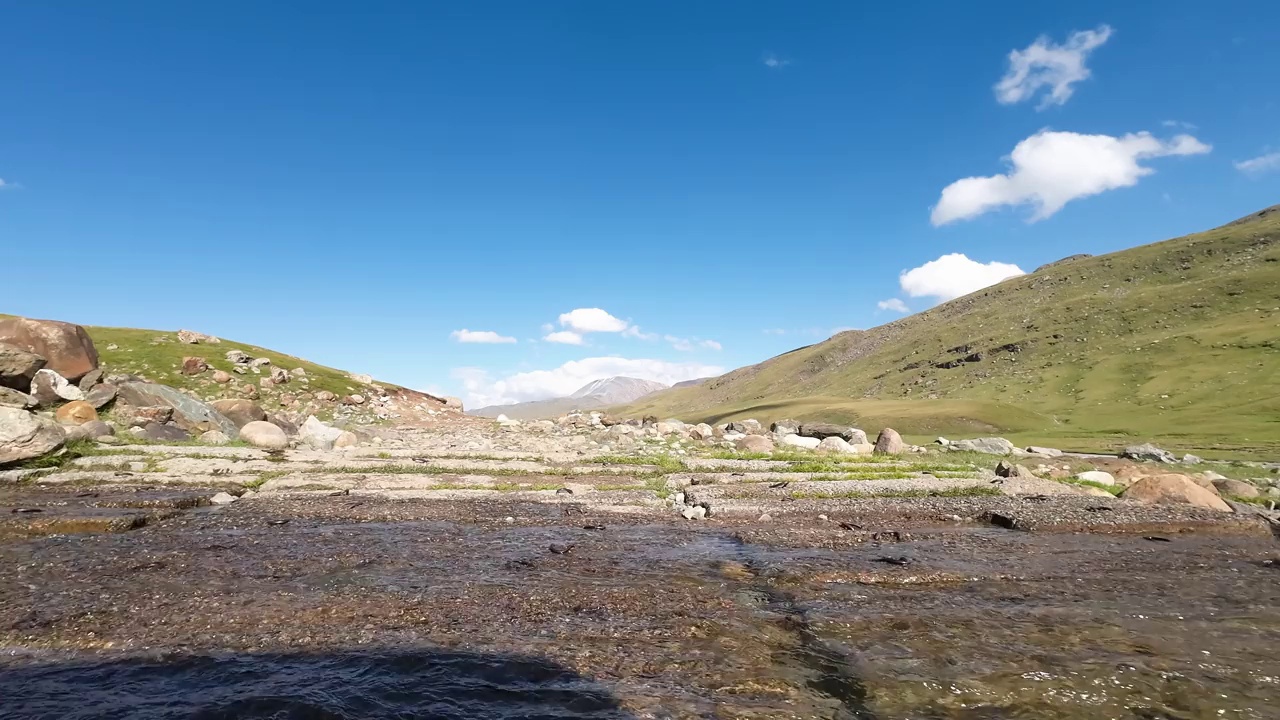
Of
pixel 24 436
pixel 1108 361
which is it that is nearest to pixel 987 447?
pixel 24 436

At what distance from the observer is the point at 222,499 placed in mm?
20359

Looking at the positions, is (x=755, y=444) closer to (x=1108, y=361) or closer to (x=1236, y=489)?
(x=1236, y=489)

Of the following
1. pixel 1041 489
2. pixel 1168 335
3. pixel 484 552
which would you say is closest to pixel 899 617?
pixel 484 552

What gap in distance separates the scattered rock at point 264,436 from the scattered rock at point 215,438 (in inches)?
45.5

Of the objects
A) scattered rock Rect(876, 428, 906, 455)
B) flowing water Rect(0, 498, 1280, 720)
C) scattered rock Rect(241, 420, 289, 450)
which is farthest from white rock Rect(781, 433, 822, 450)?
scattered rock Rect(241, 420, 289, 450)

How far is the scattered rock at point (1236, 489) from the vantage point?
85.7ft

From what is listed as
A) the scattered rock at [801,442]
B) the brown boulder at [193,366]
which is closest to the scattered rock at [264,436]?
the brown boulder at [193,366]

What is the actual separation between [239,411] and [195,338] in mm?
28053

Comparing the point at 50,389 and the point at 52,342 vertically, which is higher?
the point at 52,342

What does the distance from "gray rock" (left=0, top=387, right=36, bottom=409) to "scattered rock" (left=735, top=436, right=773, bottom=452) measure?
1684 inches

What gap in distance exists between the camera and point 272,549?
48.4 ft

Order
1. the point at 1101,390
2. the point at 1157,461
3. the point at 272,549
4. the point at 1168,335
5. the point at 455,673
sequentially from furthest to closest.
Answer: the point at 1168,335, the point at 1101,390, the point at 1157,461, the point at 272,549, the point at 455,673

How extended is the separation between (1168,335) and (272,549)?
145196 millimetres

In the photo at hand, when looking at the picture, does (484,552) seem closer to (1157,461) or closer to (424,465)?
(424,465)
